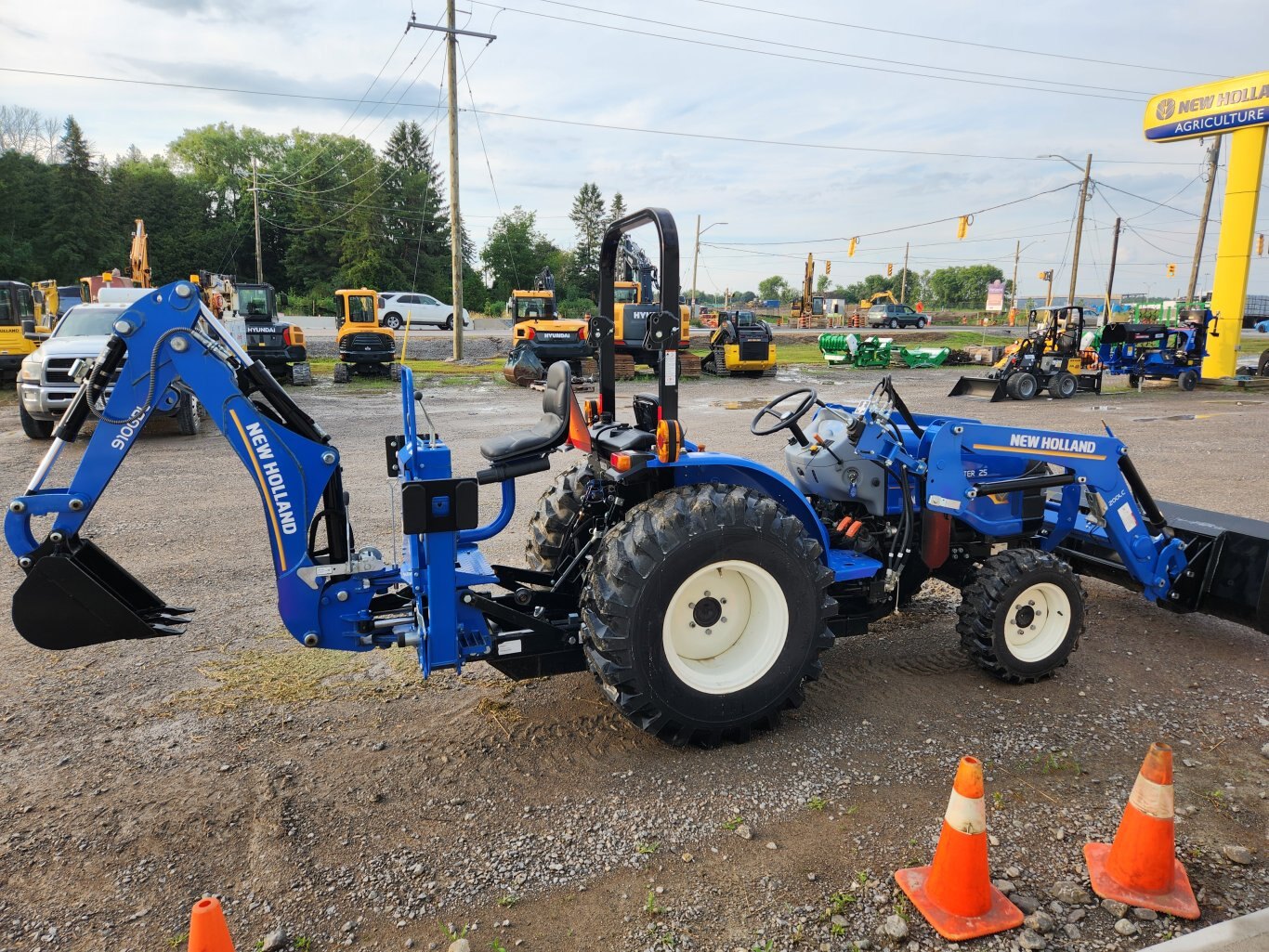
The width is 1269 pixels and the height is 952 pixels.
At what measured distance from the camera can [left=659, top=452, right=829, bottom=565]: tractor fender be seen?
12.1 feet

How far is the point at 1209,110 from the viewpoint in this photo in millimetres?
21734

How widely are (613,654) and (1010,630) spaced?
2.23 meters

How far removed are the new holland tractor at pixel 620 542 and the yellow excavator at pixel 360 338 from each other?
56.6 feet

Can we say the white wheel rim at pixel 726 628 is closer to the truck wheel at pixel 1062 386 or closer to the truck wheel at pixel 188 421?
the truck wheel at pixel 188 421

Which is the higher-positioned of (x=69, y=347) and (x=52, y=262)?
(x=52, y=262)

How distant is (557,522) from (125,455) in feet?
6.48

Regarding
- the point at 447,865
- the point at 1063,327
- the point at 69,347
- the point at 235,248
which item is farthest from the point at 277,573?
the point at 235,248

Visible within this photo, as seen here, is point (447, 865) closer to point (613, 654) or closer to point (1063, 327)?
point (613, 654)

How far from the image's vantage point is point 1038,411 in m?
16.2

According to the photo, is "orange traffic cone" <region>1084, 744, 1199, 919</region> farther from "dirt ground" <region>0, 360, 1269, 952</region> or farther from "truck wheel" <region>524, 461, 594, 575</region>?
"truck wheel" <region>524, 461, 594, 575</region>

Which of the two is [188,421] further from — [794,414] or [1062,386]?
[1062,386]

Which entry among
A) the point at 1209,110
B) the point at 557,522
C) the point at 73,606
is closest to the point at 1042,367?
the point at 1209,110

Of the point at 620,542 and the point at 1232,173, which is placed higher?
the point at 1232,173

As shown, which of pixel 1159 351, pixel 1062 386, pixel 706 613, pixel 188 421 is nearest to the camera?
pixel 706 613
